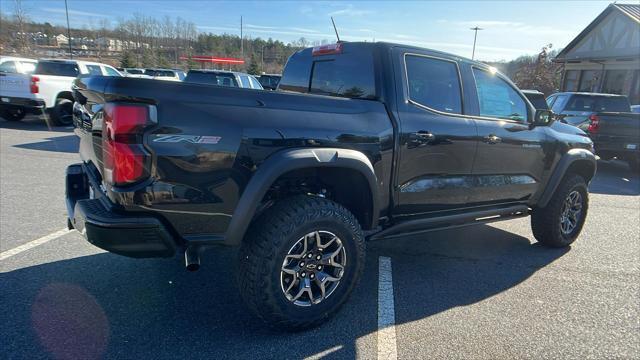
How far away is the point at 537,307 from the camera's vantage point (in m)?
3.39

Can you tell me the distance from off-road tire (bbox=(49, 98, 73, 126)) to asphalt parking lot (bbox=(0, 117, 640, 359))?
8.54m

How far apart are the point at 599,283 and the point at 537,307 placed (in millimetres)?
980

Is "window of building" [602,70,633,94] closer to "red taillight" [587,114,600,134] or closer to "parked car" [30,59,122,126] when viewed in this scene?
"red taillight" [587,114,600,134]

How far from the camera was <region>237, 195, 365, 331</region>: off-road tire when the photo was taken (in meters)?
2.67

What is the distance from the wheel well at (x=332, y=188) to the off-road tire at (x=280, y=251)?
167mm

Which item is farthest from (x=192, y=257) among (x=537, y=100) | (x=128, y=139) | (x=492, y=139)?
(x=537, y=100)

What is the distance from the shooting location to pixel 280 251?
2.70 m

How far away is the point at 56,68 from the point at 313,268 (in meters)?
12.9

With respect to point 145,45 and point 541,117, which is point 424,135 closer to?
point 541,117

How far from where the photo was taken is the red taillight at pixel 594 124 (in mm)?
9586

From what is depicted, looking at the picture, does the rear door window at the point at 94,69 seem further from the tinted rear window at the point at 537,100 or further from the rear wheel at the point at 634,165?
the rear wheel at the point at 634,165

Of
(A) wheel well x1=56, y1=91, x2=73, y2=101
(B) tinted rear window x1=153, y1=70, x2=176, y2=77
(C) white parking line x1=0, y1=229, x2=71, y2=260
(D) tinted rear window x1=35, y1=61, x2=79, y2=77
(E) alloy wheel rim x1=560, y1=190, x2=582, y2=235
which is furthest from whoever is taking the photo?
(B) tinted rear window x1=153, y1=70, x2=176, y2=77

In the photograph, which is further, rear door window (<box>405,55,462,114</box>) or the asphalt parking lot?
rear door window (<box>405,55,462,114</box>)

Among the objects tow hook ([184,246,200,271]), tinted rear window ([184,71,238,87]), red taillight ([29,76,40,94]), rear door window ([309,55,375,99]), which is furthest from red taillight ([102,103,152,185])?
red taillight ([29,76,40,94])
